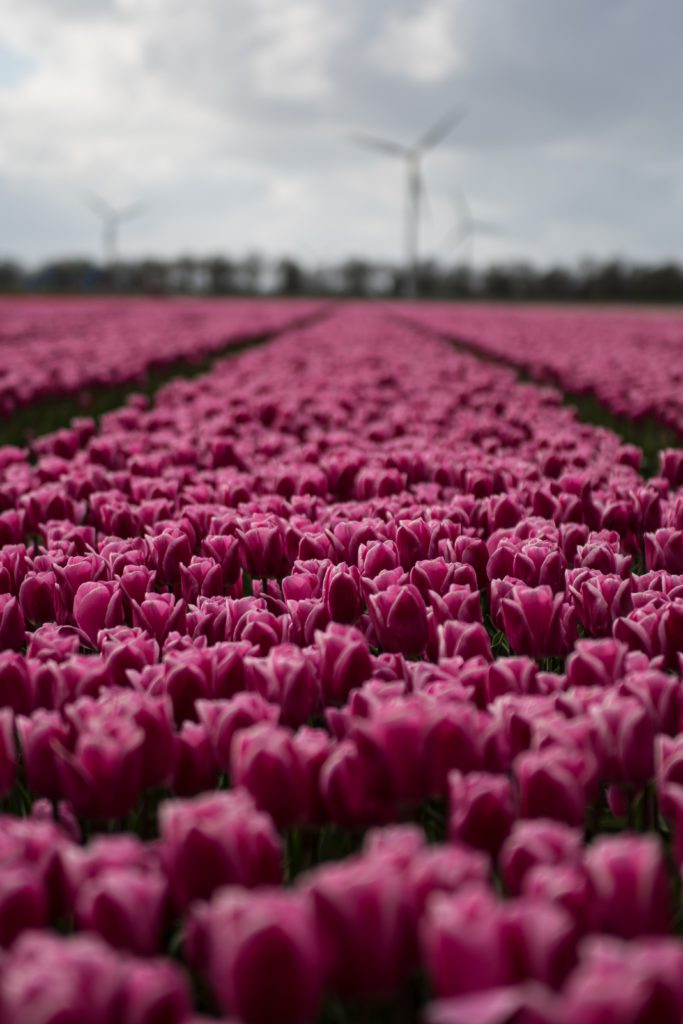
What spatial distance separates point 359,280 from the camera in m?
141

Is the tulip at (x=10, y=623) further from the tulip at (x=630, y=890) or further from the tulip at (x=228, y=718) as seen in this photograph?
the tulip at (x=630, y=890)

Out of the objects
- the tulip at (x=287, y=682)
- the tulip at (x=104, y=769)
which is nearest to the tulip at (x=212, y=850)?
the tulip at (x=104, y=769)

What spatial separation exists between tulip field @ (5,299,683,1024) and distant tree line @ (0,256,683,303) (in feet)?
362

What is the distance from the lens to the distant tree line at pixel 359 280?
12056cm

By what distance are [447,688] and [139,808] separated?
0.74m

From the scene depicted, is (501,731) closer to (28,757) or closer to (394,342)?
(28,757)

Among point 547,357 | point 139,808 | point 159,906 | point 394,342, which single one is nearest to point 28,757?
point 139,808

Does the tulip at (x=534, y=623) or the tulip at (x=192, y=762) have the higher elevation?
the tulip at (x=534, y=623)

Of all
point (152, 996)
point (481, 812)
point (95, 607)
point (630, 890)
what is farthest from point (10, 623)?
point (630, 890)

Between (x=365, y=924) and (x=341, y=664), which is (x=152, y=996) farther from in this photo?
(x=341, y=664)

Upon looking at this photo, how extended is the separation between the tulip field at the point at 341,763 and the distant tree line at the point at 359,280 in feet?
362

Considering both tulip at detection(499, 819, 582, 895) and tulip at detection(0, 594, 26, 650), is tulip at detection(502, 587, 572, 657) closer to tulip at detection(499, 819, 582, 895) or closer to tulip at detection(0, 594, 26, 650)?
tulip at detection(499, 819, 582, 895)

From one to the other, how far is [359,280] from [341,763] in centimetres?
14286

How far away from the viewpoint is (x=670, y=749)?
1.88m
